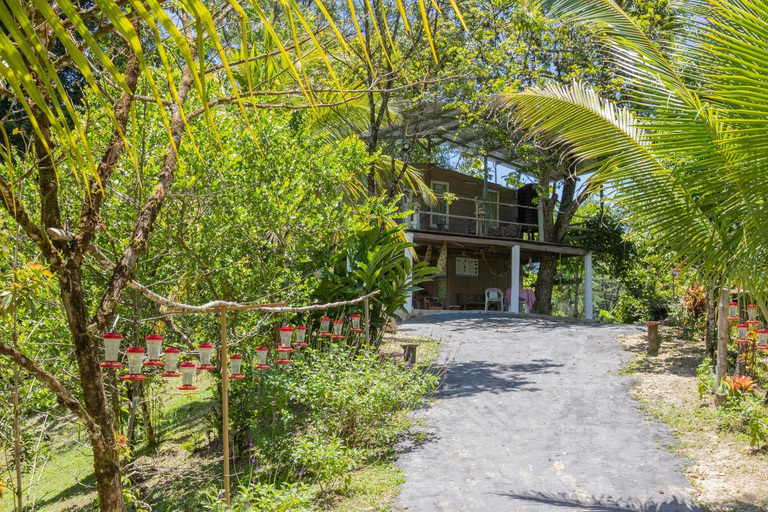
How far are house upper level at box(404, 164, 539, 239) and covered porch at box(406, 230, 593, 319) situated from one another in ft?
2.48

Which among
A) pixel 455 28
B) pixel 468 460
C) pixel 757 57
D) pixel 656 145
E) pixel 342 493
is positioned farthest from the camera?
pixel 455 28

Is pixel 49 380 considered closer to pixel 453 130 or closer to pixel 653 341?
pixel 653 341

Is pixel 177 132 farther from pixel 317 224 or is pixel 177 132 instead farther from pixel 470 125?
Result: pixel 470 125

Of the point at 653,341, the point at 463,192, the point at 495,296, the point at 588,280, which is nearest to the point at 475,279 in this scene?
the point at 495,296

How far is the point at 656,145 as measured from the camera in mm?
4984

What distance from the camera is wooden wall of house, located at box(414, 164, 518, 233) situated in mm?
24328

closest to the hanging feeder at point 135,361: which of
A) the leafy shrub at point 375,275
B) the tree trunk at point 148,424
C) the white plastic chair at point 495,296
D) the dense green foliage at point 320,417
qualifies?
the dense green foliage at point 320,417

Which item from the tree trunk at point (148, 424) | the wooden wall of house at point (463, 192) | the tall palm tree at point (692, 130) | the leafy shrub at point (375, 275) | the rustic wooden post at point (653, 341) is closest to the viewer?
the tall palm tree at point (692, 130)

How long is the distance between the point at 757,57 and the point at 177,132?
3512 millimetres

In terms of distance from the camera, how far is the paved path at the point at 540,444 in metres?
→ 6.63

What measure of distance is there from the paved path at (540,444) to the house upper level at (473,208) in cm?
1045

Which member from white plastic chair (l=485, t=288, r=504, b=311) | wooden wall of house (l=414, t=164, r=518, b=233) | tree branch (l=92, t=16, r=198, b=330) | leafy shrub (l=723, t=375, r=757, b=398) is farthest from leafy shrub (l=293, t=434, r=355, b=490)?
wooden wall of house (l=414, t=164, r=518, b=233)

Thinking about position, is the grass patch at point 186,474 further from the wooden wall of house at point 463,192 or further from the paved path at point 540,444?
the wooden wall of house at point 463,192

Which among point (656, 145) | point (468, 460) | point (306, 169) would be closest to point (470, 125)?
point (306, 169)
